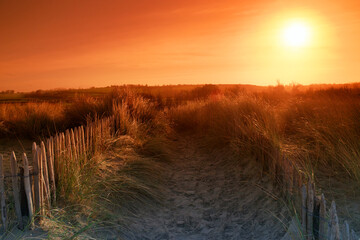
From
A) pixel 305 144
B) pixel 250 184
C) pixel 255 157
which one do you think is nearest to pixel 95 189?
pixel 250 184

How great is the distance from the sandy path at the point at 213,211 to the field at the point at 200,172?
0.02 meters

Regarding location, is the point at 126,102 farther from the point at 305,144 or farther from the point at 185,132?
the point at 305,144

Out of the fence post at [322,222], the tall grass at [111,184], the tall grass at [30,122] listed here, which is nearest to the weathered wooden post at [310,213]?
the fence post at [322,222]

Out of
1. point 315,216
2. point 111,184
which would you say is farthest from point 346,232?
point 111,184

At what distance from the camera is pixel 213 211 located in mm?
4941

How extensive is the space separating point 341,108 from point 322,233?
500cm

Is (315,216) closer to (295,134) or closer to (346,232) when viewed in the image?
(346,232)

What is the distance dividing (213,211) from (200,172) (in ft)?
5.97

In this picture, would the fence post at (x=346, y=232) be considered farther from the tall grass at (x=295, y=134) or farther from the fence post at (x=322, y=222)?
the tall grass at (x=295, y=134)

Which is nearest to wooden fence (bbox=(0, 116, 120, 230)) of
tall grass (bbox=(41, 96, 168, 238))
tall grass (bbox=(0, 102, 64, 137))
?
tall grass (bbox=(41, 96, 168, 238))

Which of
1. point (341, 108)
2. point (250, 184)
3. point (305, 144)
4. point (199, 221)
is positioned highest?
point (341, 108)

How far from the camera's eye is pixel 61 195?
4.07 m

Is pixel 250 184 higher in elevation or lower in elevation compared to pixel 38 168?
lower

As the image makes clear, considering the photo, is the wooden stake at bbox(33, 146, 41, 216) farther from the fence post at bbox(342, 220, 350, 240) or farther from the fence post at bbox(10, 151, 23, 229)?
the fence post at bbox(342, 220, 350, 240)
